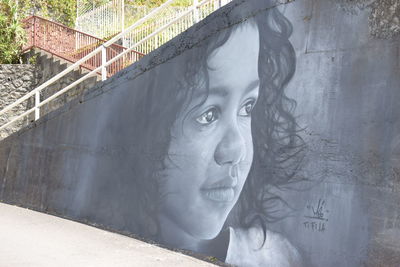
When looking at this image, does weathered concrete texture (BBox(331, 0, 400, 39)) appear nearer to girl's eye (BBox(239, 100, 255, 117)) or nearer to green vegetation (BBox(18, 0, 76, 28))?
girl's eye (BBox(239, 100, 255, 117))

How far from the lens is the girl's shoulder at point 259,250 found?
5965mm

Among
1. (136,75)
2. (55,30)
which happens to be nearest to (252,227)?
(136,75)

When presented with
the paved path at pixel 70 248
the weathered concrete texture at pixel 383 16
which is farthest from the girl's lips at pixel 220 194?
the weathered concrete texture at pixel 383 16

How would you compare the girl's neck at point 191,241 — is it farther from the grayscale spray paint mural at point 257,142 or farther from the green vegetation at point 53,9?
the green vegetation at point 53,9

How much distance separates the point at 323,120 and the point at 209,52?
239 cm

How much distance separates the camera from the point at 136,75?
360 inches

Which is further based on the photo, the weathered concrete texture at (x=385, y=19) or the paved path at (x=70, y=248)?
the paved path at (x=70, y=248)

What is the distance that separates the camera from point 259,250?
20.8 ft

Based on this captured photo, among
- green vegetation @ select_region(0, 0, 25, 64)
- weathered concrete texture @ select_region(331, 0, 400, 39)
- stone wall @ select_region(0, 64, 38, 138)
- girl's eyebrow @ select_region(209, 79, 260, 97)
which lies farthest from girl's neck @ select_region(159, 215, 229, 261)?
green vegetation @ select_region(0, 0, 25, 64)

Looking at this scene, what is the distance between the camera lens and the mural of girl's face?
6918 mm

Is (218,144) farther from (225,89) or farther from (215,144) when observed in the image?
(225,89)

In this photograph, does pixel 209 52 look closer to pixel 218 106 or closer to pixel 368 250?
pixel 218 106

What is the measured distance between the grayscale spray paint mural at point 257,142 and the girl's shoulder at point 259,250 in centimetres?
2
